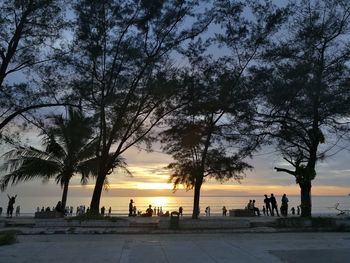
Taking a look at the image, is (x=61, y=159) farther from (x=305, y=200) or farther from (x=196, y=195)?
(x=305, y=200)

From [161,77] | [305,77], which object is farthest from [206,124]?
[305,77]

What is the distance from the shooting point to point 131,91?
27.3 m

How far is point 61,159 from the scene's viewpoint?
3450 centimetres

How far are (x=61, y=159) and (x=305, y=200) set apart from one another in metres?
17.6

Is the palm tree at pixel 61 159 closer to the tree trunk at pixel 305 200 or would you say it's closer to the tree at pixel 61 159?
the tree at pixel 61 159

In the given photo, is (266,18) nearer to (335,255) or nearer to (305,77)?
(305,77)

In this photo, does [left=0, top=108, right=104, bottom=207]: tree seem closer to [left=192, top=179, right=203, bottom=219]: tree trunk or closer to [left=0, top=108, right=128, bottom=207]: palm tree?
[left=0, top=108, right=128, bottom=207]: palm tree

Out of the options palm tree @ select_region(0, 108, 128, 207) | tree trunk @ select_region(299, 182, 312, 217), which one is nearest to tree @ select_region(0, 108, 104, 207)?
palm tree @ select_region(0, 108, 128, 207)

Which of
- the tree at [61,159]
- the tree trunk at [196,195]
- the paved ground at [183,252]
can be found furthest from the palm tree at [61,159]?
the paved ground at [183,252]

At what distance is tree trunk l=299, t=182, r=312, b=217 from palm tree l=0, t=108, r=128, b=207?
1268cm

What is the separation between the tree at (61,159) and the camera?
1260 inches

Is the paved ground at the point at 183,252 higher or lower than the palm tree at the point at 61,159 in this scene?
lower

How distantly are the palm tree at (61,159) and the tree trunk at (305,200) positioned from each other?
1268cm

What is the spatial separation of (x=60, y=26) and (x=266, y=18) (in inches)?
466
